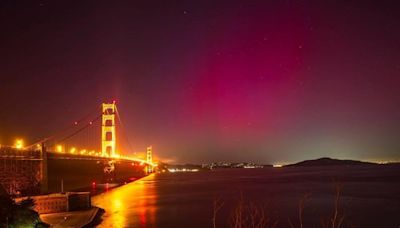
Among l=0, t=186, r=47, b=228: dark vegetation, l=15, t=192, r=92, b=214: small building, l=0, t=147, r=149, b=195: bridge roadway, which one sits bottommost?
l=15, t=192, r=92, b=214: small building

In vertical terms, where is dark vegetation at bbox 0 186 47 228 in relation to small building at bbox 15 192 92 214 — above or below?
above

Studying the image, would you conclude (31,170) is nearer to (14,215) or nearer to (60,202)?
(60,202)

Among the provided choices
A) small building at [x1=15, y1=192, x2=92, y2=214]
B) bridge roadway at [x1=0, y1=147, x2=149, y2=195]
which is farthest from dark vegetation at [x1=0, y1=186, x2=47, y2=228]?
bridge roadway at [x1=0, y1=147, x2=149, y2=195]

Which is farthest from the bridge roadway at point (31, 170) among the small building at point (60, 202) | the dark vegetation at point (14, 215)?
the dark vegetation at point (14, 215)

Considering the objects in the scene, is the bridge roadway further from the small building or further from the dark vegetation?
the dark vegetation

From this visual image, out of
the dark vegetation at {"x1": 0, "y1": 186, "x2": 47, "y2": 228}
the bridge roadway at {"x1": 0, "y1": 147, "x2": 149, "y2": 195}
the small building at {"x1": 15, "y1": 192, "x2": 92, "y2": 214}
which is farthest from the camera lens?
the bridge roadway at {"x1": 0, "y1": 147, "x2": 149, "y2": 195}

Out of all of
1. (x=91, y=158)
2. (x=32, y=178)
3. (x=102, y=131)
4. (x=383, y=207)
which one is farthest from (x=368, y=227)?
(x=102, y=131)

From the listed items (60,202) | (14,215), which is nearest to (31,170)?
(60,202)

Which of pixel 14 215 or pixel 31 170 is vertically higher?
pixel 31 170

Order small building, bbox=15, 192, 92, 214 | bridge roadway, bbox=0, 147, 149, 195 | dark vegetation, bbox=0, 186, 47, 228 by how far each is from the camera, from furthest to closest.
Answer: bridge roadway, bbox=0, 147, 149, 195
small building, bbox=15, 192, 92, 214
dark vegetation, bbox=0, 186, 47, 228

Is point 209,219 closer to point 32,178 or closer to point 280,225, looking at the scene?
point 280,225

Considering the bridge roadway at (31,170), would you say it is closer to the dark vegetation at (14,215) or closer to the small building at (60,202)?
the small building at (60,202)
